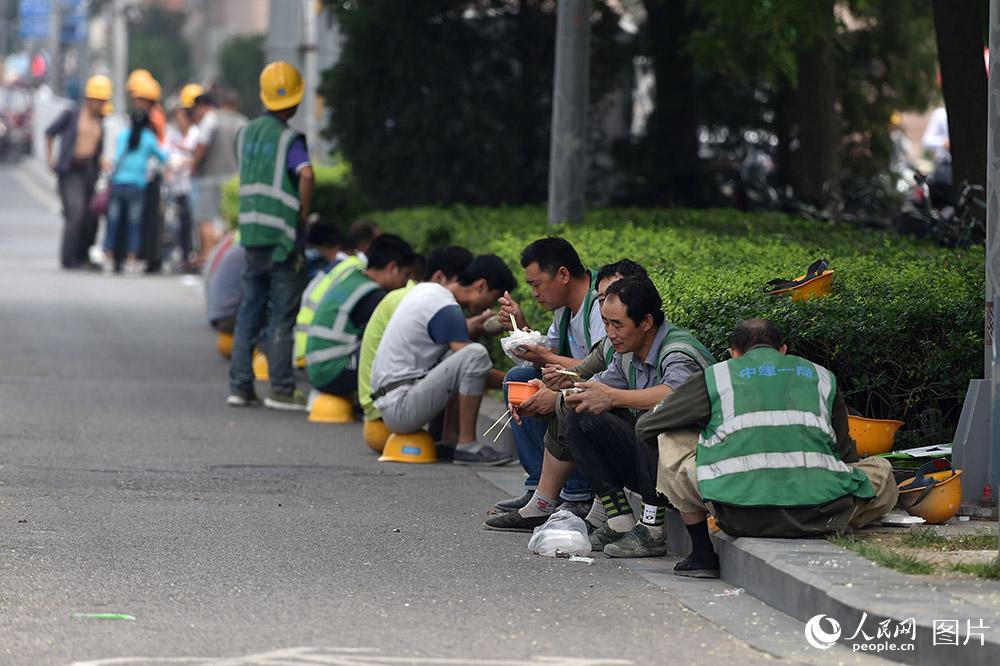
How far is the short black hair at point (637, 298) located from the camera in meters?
7.99

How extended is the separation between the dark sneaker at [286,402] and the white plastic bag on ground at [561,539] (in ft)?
16.3

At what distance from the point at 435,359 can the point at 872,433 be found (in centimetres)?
306


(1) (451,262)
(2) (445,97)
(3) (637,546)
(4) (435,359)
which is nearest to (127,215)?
(2) (445,97)

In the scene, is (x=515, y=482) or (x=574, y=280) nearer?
(x=574, y=280)

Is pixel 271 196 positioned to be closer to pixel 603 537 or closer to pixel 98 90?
pixel 603 537

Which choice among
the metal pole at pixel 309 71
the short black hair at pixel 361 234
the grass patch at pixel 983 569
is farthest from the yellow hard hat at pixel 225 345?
the grass patch at pixel 983 569

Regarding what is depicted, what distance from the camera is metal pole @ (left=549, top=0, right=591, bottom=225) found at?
13.7 m

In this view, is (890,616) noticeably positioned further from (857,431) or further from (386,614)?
(857,431)

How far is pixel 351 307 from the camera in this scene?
39.3 feet

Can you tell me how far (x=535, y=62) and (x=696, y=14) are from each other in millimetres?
1763

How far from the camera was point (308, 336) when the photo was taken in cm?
1226

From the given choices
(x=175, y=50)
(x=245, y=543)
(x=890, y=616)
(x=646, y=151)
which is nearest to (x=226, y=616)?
(x=245, y=543)

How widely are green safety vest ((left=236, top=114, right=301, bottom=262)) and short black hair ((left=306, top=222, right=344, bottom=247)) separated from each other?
62 centimetres

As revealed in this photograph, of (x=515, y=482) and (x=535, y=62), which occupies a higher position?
(x=535, y=62)
